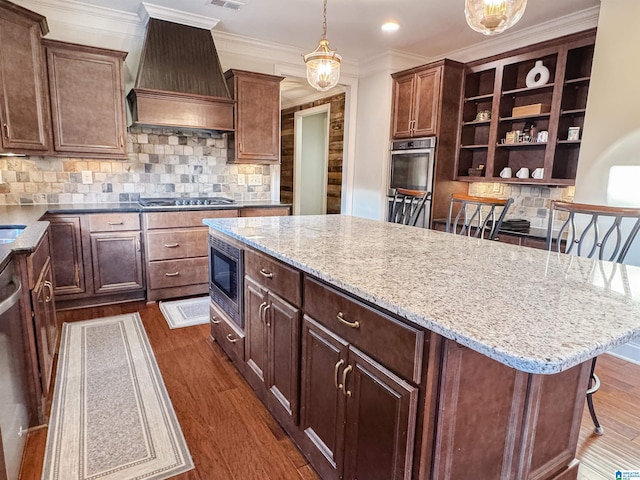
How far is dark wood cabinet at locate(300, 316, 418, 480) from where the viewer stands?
1068 millimetres

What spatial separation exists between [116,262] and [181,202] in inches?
32.4

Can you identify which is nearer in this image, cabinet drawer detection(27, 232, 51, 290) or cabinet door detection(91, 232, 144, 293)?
cabinet drawer detection(27, 232, 51, 290)

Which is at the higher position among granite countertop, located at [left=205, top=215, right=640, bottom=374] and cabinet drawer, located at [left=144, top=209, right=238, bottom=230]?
granite countertop, located at [left=205, top=215, right=640, bottom=374]

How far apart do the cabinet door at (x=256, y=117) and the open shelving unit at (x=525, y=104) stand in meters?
2.04

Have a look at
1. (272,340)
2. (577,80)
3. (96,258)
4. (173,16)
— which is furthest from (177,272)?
(577,80)

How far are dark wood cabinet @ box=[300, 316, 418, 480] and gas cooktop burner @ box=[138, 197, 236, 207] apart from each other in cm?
262

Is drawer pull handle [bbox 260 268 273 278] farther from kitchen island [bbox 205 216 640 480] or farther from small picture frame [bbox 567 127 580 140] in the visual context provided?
small picture frame [bbox 567 127 580 140]

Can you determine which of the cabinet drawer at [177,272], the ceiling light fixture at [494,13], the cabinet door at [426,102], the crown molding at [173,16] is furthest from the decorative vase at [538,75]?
the cabinet drawer at [177,272]

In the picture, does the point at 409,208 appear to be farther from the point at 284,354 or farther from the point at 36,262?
the point at 36,262

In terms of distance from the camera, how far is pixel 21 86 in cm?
298

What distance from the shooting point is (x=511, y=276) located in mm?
1331

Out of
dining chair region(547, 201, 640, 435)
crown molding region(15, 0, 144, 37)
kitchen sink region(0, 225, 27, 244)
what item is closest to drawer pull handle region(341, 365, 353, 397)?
dining chair region(547, 201, 640, 435)

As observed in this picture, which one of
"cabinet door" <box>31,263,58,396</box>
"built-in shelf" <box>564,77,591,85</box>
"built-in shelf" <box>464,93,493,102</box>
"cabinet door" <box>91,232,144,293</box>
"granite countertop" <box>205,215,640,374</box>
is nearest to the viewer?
"granite countertop" <box>205,215,640,374</box>

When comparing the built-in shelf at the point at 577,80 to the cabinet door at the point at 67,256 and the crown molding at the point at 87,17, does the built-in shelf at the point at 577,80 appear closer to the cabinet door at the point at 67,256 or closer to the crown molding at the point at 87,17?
the crown molding at the point at 87,17
